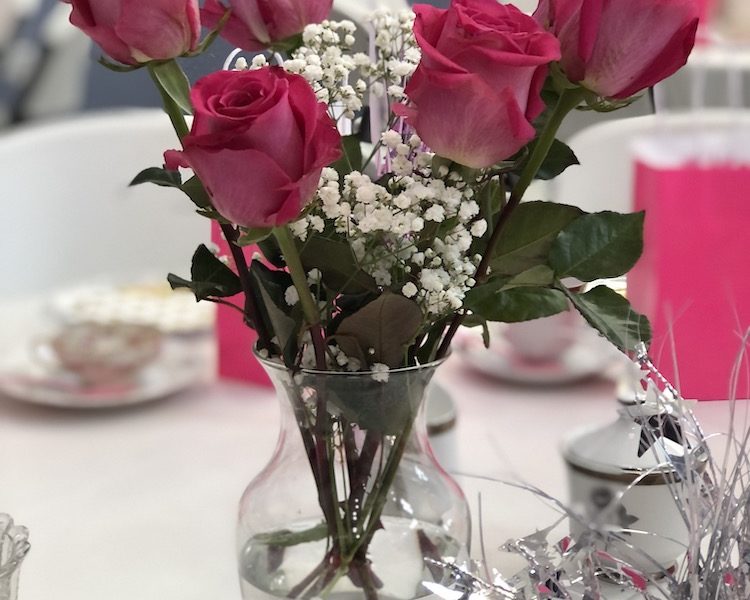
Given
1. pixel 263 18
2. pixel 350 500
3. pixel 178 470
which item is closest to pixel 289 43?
pixel 263 18

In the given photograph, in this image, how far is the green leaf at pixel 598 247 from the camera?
0.49 m

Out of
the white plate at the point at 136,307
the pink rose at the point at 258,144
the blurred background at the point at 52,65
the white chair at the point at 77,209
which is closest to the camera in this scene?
the pink rose at the point at 258,144

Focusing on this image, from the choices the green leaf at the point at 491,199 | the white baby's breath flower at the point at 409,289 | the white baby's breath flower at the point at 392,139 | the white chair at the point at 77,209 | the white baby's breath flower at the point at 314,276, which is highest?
the white baby's breath flower at the point at 392,139

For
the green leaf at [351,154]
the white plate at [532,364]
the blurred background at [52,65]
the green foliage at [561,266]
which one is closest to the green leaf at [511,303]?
the green foliage at [561,266]

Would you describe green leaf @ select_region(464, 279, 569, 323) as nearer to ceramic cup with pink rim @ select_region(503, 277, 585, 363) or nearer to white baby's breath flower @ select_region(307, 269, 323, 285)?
white baby's breath flower @ select_region(307, 269, 323, 285)

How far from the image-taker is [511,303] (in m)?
0.47

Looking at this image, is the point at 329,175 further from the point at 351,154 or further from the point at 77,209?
the point at 77,209

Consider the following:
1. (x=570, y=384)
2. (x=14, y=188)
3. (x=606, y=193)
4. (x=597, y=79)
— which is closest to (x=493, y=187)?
(x=597, y=79)

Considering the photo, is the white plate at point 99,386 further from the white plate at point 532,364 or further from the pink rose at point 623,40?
the pink rose at point 623,40

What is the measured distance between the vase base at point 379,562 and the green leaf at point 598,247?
17 centimetres

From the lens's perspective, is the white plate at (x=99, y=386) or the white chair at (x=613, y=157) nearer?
the white plate at (x=99, y=386)

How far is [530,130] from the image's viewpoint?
16.5 inches

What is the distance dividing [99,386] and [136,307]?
257 mm

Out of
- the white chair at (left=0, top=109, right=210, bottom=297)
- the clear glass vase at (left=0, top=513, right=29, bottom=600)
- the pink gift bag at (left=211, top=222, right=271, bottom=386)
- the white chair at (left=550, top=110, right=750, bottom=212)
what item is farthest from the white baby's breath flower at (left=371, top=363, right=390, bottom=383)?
the white chair at (left=0, top=109, right=210, bottom=297)
